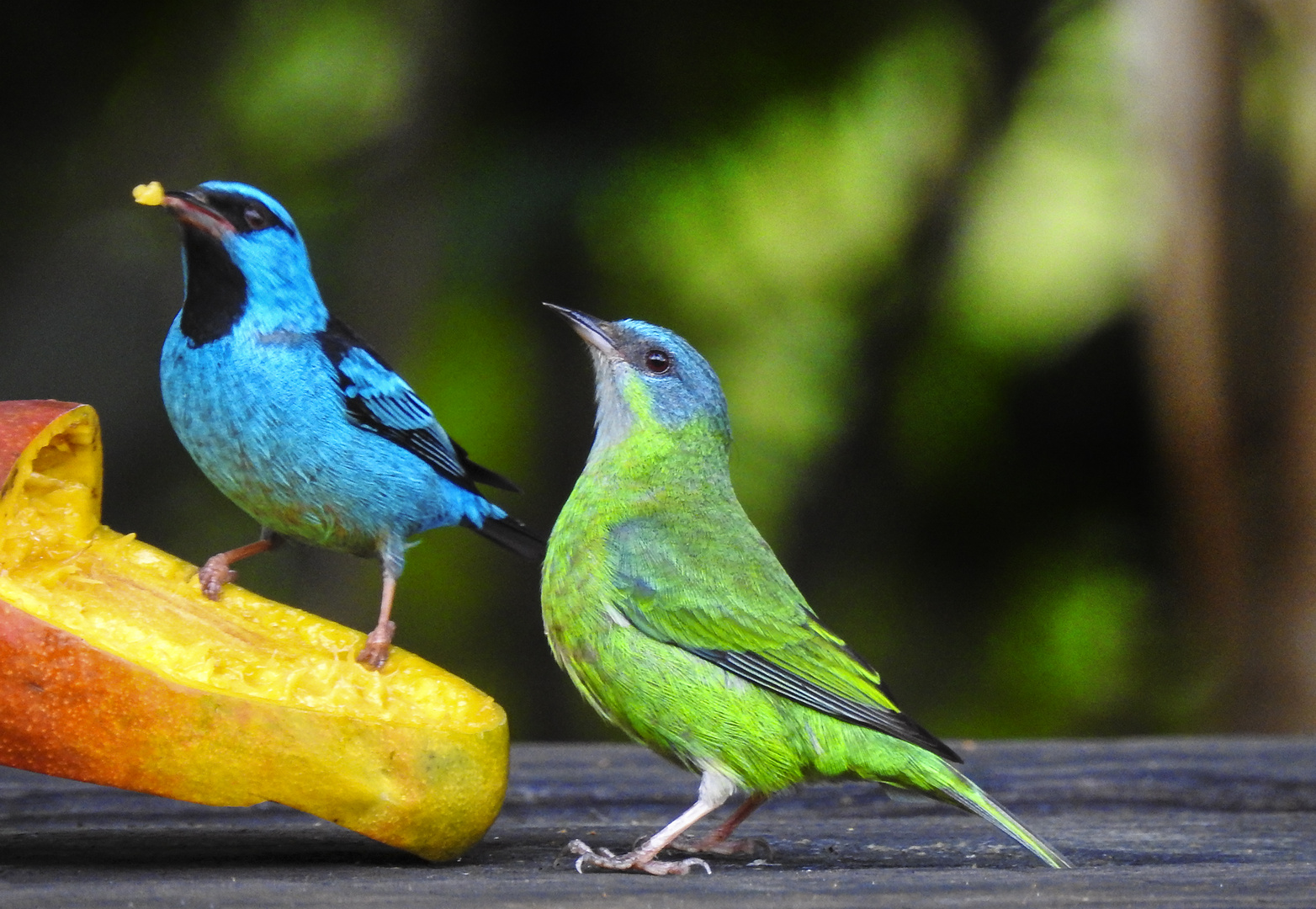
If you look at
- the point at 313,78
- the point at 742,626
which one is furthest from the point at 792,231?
the point at 742,626

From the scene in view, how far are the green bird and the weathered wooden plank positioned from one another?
157 millimetres

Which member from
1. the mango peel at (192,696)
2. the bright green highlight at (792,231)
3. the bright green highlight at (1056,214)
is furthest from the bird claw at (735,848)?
the bright green highlight at (1056,214)

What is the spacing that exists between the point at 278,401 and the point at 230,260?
0.33 m

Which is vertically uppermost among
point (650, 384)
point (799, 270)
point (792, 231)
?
point (792, 231)

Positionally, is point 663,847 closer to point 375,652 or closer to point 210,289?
point 375,652

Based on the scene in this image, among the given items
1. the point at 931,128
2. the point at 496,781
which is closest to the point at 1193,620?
the point at 931,128

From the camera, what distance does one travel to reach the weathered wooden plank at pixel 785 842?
7.26 ft

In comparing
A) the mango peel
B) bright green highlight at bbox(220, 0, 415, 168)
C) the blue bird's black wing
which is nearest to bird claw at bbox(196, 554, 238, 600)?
the mango peel

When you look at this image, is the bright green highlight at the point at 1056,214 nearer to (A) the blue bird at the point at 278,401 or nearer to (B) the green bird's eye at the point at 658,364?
(B) the green bird's eye at the point at 658,364

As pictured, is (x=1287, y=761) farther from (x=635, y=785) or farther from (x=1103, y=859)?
(x=635, y=785)

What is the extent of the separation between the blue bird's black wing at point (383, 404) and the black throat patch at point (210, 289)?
20 centimetres

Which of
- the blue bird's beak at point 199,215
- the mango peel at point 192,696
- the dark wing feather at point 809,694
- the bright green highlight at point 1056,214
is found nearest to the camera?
the mango peel at point 192,696

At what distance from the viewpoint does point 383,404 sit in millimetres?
3211

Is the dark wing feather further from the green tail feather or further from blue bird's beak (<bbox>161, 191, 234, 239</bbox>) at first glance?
blue bird's beak (<bbox>161, 191, 234, 239</bbox>)
